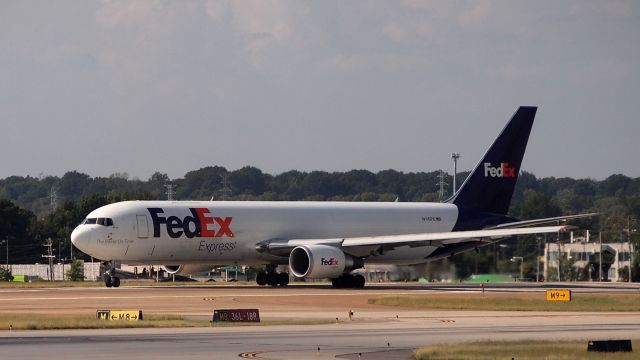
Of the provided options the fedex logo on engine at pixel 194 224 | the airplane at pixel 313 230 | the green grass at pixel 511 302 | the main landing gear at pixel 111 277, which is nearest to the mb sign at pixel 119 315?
the green grass at pixel 511 302

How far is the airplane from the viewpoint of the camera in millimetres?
73312

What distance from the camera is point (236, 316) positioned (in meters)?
45.6

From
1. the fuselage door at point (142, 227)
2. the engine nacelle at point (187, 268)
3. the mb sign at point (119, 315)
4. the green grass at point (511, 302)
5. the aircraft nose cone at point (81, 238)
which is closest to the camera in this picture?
the mb sign at point (119, 315)

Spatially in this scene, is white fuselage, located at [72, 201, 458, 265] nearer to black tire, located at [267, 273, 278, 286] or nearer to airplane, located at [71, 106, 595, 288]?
airplane, located at [71, 106, 595, 288]

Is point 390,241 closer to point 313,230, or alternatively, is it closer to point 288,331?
point 313,230

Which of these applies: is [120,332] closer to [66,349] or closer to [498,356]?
[66,349]

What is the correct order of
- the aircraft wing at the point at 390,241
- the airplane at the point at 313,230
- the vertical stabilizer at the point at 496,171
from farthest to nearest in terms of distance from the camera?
the vertical stabilizer at the point at 496,171 → the aircraft wing at the point at 390,241 → the airplane at the point at 313,230

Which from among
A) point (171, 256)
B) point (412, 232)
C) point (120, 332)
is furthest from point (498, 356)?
point (412, 232)

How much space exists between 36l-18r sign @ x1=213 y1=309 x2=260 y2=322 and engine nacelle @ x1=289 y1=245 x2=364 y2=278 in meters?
27.7

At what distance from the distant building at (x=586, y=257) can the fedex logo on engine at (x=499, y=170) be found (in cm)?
3764

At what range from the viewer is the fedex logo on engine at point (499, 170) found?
3445 inches

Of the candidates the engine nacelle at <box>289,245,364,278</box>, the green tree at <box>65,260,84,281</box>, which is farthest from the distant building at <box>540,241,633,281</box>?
the engine nacelle at <box>289,245,364,278</box>

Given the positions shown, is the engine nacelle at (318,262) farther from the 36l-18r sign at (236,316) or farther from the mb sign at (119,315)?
the 36l-18r sign at (236,316)

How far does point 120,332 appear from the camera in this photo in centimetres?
4031
